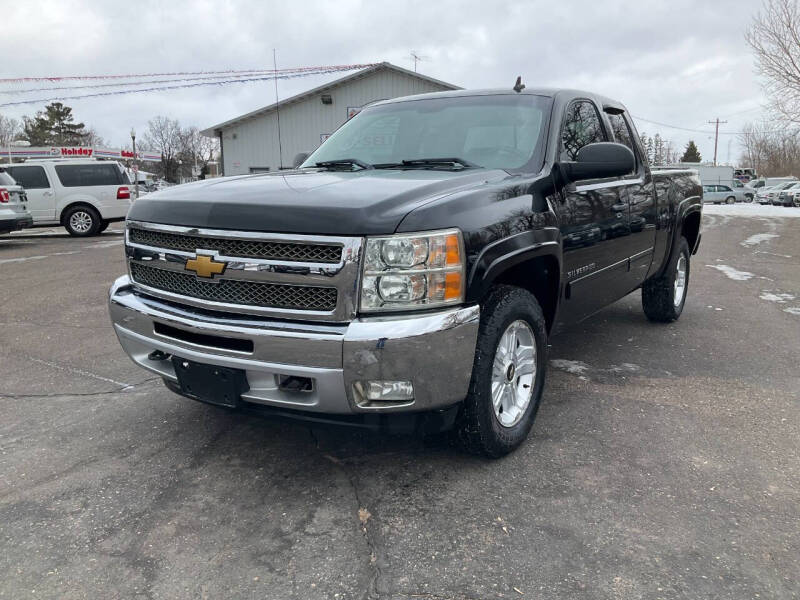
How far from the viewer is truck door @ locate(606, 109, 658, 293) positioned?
448cm

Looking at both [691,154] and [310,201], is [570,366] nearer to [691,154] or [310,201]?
[310,201]

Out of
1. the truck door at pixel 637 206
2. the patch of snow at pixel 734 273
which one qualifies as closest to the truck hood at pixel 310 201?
the truck door at pixel 637 206

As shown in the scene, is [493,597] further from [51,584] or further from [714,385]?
[714,385]

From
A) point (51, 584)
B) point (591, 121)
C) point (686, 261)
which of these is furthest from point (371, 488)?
point (686, 261)

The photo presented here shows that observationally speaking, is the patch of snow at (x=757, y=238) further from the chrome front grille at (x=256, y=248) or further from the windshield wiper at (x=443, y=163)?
the chrome front grille at (x=256, y=248)

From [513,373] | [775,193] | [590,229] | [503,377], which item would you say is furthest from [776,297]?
[775,193]

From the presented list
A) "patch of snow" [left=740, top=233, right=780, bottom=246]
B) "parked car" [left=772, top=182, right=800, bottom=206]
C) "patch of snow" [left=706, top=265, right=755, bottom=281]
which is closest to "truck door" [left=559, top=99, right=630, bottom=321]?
"patch of snow" [left=706, top=265, right=755, bottom=281]

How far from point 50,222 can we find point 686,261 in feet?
47.9

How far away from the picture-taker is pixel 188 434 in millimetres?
3459

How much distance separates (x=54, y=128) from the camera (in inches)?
2879

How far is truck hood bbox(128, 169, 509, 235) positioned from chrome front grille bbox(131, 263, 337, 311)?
23 centimetres

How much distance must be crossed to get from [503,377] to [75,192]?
1522 cm

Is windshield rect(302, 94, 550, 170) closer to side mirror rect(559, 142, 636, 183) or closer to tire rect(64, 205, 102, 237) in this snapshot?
side mirror rect(559, 142, 636, 183)

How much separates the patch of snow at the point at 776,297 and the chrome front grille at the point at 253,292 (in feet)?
20.5
